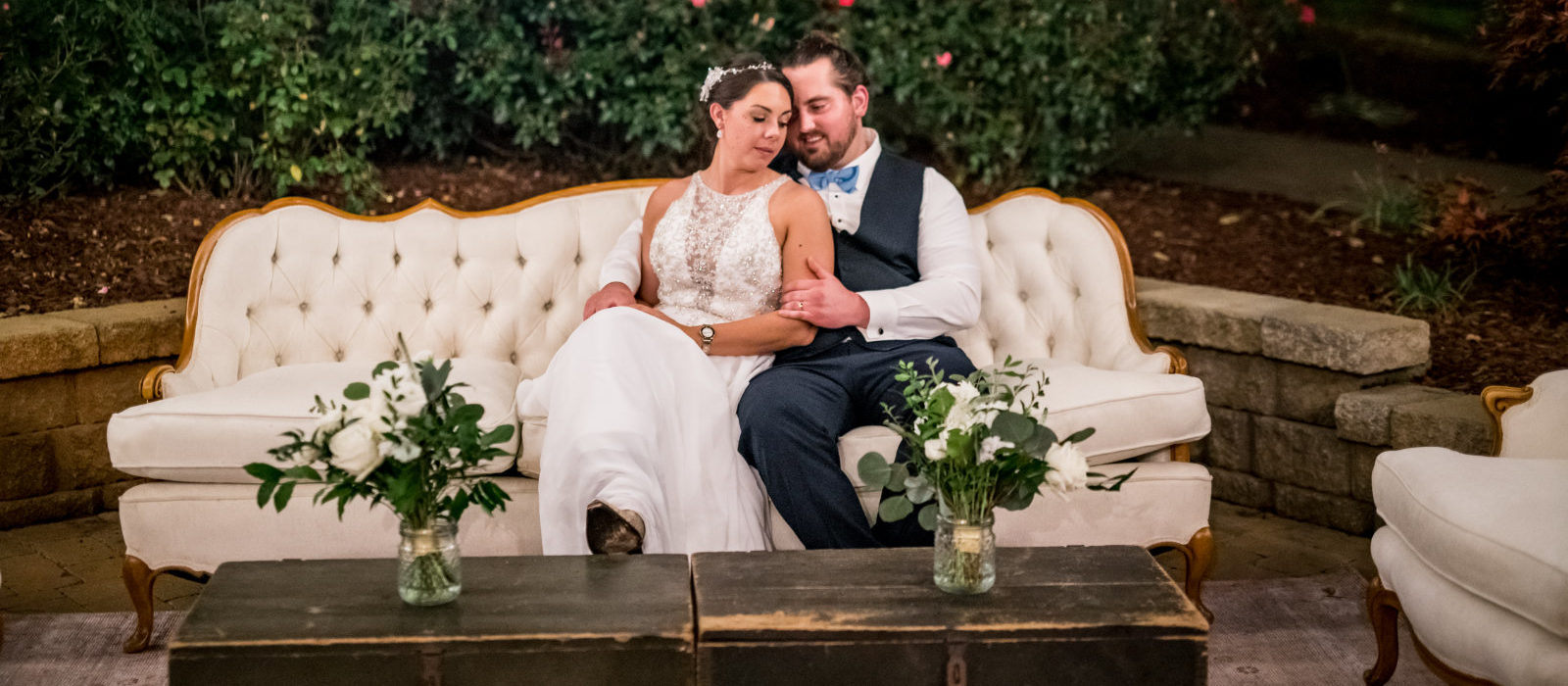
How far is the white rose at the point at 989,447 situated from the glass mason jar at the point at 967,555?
123 mm

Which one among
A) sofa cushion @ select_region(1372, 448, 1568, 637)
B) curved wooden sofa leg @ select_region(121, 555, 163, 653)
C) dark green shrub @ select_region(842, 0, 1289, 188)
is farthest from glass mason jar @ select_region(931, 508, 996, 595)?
dark green shrub @ select_region(842, 0, 1289, 188)

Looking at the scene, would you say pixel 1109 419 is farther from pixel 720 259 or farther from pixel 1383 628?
pixel 720 259

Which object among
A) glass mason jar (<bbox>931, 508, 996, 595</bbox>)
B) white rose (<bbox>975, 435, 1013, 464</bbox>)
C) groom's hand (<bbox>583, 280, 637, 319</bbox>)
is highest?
groom's hand (<bbox>583, 280, 637, 319</bbox>)

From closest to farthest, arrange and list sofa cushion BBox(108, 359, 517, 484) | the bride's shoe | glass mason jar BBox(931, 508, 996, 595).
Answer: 1. glass mason jar BBox(931, 508, 996, 595)
2. the bride's shoe
3. sofa cushion BBox(108, 359, 517, 484)

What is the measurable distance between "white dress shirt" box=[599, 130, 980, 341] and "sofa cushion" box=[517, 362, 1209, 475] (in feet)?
1.02

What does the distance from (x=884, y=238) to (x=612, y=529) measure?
129 centimetres

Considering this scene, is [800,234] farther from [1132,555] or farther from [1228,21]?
[1228,21]

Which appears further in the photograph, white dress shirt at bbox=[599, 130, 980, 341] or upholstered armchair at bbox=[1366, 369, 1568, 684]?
white dress shirt at bbox=[599, 130, 980, 341]

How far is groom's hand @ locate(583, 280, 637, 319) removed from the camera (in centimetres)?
358

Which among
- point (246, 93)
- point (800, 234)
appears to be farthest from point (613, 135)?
point (800, 234)

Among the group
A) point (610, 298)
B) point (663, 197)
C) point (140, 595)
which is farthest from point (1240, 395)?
point (140, 595)

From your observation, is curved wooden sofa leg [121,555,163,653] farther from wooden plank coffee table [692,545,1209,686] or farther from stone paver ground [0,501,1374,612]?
wooden plank coffee table [692,545,1209,686]

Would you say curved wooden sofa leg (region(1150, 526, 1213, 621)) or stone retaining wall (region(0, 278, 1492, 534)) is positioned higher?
stone retaining wall (region(0, 278, 1492, 534))

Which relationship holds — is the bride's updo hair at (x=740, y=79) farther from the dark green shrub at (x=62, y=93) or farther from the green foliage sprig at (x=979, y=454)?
the dark green shrub at (x=62, y=93)
